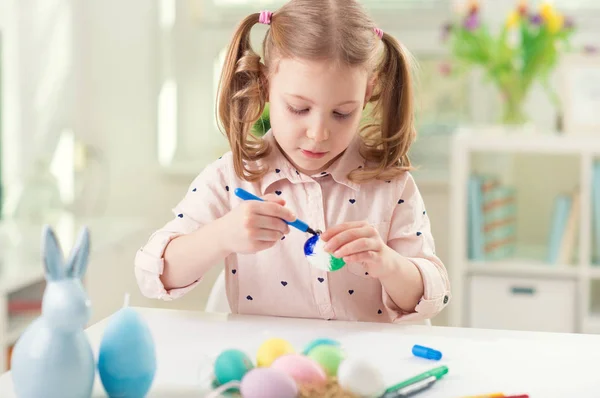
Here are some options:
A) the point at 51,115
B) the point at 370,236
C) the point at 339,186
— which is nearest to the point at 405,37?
the point at 51,115

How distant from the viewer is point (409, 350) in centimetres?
107

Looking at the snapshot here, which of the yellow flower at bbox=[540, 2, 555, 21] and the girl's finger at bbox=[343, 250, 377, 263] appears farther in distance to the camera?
the yellow flower at bbox=[540, 2, 555, 21]

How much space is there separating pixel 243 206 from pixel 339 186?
0.31 meters

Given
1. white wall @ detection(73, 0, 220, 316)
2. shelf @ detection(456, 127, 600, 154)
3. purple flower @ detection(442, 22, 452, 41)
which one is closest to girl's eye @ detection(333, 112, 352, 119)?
shelf @ detection(456, 127, 600, 154)

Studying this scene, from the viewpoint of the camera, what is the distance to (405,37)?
10.7 feet

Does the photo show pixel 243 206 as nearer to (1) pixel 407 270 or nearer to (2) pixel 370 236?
(2) pixel 370 236

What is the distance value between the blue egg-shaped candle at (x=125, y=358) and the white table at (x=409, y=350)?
0.04 m

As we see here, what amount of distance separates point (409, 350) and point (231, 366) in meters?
0.28

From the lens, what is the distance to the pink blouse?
1391 mm

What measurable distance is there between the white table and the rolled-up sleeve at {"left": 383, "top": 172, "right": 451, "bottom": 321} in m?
0.12

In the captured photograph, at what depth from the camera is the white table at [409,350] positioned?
950mm

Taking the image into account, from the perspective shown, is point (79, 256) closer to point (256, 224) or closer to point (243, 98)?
point (256, 224)

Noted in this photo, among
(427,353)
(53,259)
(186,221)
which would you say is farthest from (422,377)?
(186,221)

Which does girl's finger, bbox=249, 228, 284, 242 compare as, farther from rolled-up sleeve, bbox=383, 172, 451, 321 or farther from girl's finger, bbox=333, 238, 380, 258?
rolled-up sleeve, bbox=383, 172, 451, 321
